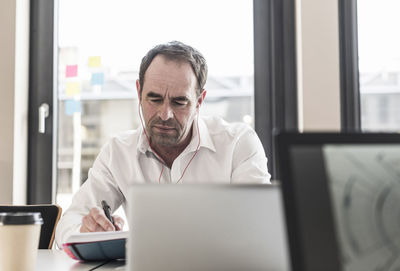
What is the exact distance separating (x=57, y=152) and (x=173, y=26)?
2.96 ft

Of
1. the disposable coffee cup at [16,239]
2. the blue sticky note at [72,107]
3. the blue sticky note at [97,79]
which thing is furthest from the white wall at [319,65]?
the disposable coffee cup at [16,239]

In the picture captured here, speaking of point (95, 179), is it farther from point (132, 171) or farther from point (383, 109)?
point (383, 109)

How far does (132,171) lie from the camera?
1997 mm

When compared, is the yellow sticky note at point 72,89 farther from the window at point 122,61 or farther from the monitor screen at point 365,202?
the monitor screen at point 365,202

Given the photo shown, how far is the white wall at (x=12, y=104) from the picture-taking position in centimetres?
252

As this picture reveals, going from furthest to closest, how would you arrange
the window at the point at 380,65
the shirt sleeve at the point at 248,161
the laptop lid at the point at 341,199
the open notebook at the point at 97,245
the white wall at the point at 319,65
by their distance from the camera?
the window at the point at 380,65
the white wall at the point at 319,65
the shirt sleeve at the point at 248,161
the open notebook at the point at 97,245
the laptop lid at the point at 341,199

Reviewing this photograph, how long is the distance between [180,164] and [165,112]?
0.22m

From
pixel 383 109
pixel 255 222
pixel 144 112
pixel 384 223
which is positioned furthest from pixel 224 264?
pixel 383 109

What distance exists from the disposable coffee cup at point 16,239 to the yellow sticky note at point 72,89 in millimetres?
1794

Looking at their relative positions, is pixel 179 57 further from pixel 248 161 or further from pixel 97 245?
pixel 97 245

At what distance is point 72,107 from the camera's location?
271 centimetres

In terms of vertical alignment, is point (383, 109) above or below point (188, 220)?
above

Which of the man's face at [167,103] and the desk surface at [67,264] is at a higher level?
the man's face at [167,103]

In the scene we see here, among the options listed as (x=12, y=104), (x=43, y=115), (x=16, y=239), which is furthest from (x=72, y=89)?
(x=16, y=239)
